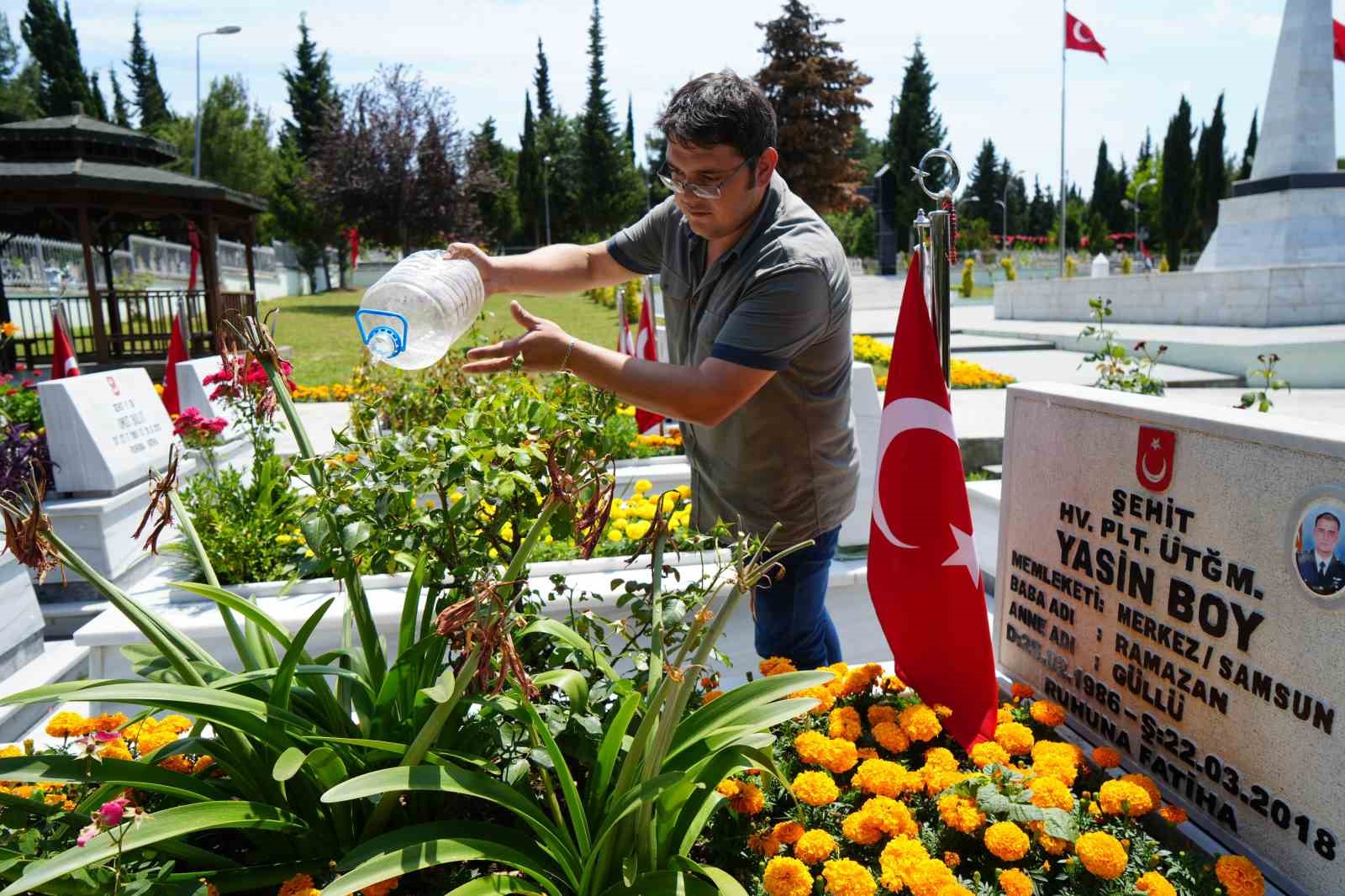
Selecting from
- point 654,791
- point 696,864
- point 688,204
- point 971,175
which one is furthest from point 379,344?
point 971,175

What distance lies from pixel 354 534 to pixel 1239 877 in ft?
5.62

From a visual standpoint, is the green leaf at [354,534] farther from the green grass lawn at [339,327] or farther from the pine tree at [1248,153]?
the pine tree at [1248,153]

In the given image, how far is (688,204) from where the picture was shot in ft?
7.02

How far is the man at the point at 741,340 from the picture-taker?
2.01 m

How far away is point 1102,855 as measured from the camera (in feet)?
5.33

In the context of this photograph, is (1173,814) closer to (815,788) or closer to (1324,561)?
(1324,561)

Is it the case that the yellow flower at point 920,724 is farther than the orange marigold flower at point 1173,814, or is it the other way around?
the yellow flower at point 920,724

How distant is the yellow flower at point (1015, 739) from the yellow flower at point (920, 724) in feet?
0.46

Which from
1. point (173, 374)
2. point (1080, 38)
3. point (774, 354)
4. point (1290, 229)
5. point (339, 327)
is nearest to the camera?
point (774, 354)

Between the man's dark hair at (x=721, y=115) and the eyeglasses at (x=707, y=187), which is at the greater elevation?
the man's dark hair at (x=721, y=115)

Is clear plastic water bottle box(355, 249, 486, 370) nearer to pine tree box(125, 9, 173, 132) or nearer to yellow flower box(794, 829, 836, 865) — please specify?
yellow flower box(794, 829, 836, 865)

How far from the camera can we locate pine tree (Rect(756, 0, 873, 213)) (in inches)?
1278

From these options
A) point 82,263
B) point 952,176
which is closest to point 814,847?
point 952,176

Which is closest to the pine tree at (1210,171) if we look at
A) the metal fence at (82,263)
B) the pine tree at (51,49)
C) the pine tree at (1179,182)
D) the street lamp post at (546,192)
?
the pine tree at (1179,182)
